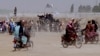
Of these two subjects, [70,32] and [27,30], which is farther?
[70,32]

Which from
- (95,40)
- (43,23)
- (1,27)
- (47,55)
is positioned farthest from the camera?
(43,23)

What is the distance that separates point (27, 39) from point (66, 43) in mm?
2984

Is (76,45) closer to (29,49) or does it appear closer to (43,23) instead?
(29,49)

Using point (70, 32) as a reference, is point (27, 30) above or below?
above

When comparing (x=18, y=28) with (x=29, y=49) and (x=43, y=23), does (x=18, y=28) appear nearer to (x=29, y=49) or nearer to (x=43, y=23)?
(x=29, y=49)

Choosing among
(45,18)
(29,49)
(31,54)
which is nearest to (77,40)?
(29,49)

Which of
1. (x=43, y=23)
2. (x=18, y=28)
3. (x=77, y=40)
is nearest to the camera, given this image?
(x=18, y=28)

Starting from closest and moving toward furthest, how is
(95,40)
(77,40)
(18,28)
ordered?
(18,28) → (77,40) → (95,40)

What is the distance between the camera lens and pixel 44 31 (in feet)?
173

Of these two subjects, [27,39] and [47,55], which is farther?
[27,39]

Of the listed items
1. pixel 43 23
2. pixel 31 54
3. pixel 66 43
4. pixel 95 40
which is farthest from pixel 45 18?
pixel 31 54

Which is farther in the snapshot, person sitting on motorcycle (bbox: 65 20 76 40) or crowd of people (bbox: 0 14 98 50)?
person sitting on motorcycle (bbox: 65 20 76 40)

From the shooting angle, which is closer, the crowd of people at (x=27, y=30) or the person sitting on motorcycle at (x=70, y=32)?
the crowd of people at (x=27, y=30)

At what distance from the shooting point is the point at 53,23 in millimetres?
52094
